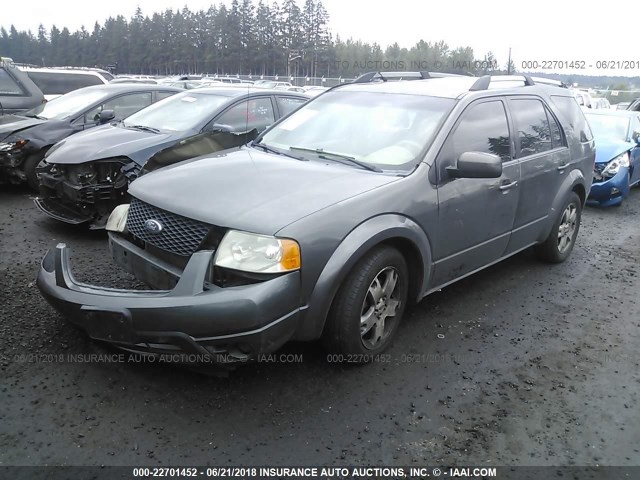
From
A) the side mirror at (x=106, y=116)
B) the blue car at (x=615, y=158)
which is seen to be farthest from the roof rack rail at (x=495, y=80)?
the side mirror at (x=106, y=116)

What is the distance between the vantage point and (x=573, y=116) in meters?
5.43

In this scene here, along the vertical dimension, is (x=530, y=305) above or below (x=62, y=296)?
below

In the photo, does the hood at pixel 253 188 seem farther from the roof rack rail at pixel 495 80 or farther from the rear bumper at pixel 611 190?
the rear bumper at pixel 611 190

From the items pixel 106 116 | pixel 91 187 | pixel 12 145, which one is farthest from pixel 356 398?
pixel 12 145

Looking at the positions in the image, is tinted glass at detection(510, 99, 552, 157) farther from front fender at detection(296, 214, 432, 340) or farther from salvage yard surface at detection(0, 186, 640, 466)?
front fender at detection(296, 214, 432, 340)

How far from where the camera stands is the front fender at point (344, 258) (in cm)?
294

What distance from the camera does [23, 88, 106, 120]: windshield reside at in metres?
7.51

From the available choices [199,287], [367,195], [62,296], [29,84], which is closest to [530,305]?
[367,195]

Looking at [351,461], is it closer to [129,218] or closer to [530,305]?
[129,218]

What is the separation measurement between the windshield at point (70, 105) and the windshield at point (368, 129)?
4.36m

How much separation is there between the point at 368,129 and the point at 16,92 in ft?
25.6

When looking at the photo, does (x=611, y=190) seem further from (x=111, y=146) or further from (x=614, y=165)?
(x=111, y=146)

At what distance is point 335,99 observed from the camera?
4.46 metres

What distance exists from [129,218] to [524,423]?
9.00ft
